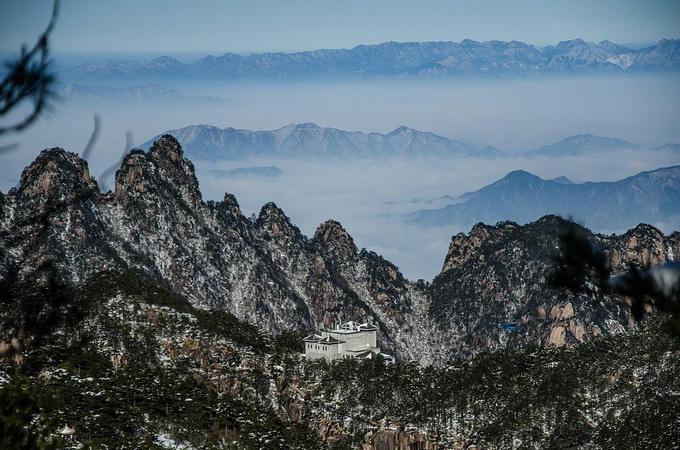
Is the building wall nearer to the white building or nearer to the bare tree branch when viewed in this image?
the white building

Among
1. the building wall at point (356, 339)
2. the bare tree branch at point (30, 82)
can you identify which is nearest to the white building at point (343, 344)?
the building wall at point (356, 339)

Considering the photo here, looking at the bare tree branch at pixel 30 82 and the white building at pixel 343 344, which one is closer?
the bare tree branch at pixel 30 82

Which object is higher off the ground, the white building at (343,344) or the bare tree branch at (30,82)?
the bare tree branch at (30,82)

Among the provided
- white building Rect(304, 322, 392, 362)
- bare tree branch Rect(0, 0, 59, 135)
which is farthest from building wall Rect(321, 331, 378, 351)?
bare tree branch Rect(0, 0, 59, 135)

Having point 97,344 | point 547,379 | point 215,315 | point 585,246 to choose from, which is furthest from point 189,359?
point 585,246

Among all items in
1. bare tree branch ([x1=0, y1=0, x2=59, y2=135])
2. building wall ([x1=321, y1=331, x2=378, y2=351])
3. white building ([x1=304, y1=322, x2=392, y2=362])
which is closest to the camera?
bare tree branch ([x1=0, y1=0, x2=59, y2=135])

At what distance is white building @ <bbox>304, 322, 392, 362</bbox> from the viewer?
159 metres

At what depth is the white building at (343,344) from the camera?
15900 centimetres

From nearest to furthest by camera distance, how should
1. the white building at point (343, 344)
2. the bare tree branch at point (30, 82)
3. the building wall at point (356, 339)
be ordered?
1. the bare tree branch at point (30, 82)
2. the white building at point (343, 344)
3. the building wall at point (356, 339)

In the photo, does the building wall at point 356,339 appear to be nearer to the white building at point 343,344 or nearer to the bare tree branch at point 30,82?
the white building at point 343,344

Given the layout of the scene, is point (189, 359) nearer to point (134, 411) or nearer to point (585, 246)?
point (134, 411)

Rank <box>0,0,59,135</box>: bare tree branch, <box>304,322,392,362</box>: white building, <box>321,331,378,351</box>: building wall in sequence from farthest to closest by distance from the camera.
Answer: <box>321,331,378,351</box>: building wall → <box>304,322,392,362</box>: white building → <box>0,0,59,135</box>: bare tree branch

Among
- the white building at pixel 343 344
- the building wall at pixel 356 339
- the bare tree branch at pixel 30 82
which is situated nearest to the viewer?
the bare tree branch at pixel 30 82

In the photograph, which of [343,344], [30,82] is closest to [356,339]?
[343,344]
